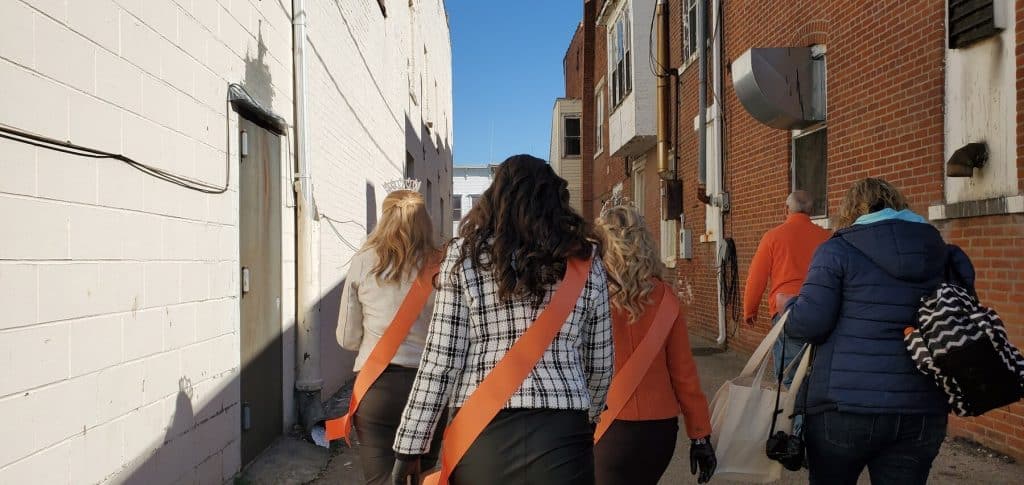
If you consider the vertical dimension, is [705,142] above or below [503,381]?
above

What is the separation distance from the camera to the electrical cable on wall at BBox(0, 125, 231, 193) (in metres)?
2.85

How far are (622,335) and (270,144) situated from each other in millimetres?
3807

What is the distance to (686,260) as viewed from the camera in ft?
44.4

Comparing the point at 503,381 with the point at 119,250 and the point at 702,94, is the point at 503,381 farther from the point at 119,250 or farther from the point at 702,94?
the point at 702,94

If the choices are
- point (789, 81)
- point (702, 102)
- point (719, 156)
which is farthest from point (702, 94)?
point (789, 81)

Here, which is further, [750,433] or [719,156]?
[719,156]

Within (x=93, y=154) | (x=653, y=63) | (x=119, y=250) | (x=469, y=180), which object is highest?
(x=469, y=180)

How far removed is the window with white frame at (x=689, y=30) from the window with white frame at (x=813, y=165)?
4.42m

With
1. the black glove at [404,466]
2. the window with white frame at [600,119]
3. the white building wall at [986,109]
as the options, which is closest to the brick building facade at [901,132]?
the white building wall at [986,109]

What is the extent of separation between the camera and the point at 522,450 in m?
2.43

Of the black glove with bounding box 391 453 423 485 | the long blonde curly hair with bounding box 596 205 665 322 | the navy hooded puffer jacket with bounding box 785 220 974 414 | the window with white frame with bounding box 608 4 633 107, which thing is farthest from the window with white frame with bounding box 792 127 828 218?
the window with white frame with bounding box 608 4 633 107

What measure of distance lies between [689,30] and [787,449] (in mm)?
10959

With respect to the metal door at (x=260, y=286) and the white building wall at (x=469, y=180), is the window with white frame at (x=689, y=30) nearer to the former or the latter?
the metal door at (x=260, y=286)

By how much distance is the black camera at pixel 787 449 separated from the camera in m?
3.30
